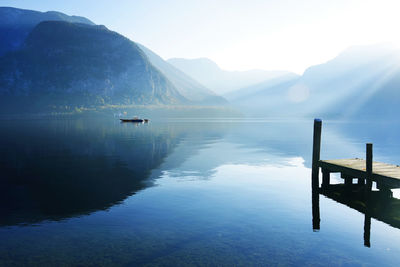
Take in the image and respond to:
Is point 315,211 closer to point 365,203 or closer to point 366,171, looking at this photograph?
point 365,203

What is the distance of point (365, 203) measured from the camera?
→ 19938mm

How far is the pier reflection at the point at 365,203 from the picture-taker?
18.8 meters

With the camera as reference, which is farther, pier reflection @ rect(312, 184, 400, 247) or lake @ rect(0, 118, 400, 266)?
pier reflection @ rect(312, 184, 400, 247)

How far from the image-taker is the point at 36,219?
2033cm

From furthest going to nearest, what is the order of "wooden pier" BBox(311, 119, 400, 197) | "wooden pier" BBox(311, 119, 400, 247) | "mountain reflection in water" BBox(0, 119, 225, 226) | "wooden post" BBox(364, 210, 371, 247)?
"mountain reflection in water" BBox(0, 119, 225, 226) < "wooden pier" BBox(311, 119, 400, 197) < "wooden pier" BBox(311, 119, 400, 247) < "wooden post" BBox(364, 210, 371, 247)

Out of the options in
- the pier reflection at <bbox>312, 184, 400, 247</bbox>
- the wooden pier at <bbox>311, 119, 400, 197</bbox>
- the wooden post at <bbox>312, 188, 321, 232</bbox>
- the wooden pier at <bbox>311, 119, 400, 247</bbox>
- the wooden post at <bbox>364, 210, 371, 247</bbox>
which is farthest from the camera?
the wooden post at <bbox>312, 188, 321, 232</bbox>

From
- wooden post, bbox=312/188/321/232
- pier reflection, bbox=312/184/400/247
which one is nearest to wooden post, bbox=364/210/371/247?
pier reflection, bbox=312/184/400/247

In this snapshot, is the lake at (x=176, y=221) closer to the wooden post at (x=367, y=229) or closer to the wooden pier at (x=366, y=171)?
the wooden post at (x=367, y=229)

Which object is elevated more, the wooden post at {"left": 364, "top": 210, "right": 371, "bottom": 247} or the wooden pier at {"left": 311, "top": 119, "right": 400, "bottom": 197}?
the wooden pier at {"left": 311, "top": 119, "right": 400, "bottom": 197}

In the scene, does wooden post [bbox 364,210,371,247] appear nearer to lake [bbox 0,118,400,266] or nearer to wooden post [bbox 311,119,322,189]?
lake [bbox 0,118,400,266]

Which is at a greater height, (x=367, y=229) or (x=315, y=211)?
(x=367, y=229)

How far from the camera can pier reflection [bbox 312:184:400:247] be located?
61.8ft

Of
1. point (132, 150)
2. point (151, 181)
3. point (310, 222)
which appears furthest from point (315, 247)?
point (132, 150)

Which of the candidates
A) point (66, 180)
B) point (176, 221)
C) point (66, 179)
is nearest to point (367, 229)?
point (176, 221)
